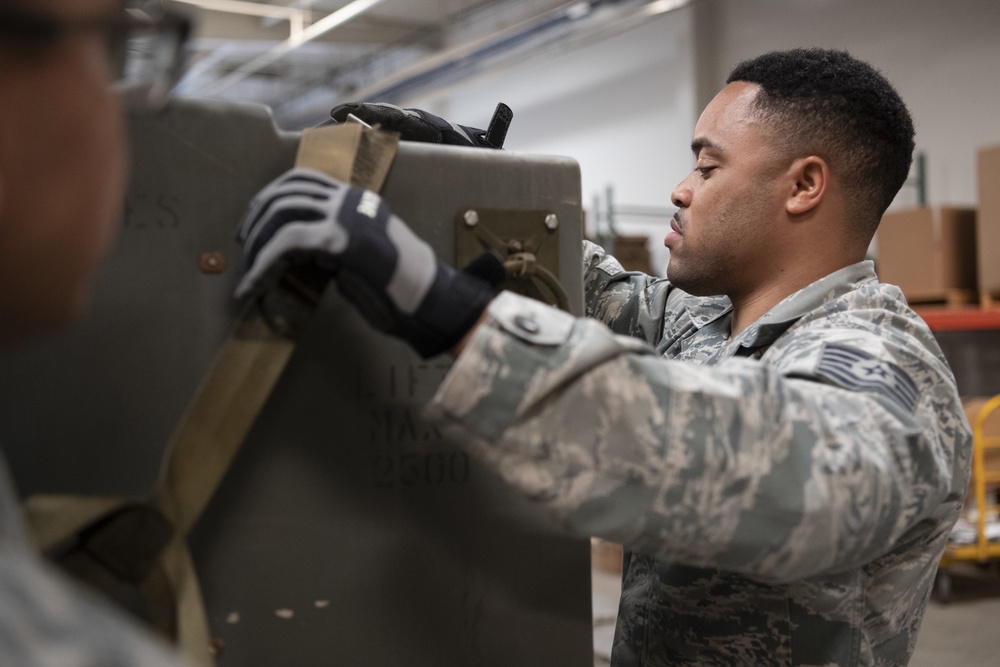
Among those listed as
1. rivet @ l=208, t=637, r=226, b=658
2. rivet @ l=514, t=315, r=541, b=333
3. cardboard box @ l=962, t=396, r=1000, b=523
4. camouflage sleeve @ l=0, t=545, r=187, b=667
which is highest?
camouflage sleeve @ l=0, t=545, r=187, b=667

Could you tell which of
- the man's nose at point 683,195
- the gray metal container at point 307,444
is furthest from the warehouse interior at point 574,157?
the man's nose at point 683,195

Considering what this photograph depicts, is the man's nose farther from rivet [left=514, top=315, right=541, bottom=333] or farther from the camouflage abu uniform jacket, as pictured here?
rivet [left=514, top=315, right=541, bottom=333]

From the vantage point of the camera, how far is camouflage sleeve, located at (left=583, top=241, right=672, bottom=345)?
1.48 meters

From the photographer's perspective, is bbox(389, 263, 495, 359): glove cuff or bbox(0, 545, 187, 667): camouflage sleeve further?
bbox(389, 263, 495, 359): glove cuff

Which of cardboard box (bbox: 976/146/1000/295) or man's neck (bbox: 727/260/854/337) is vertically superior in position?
man's neck (bbox: 727/260/854/337)

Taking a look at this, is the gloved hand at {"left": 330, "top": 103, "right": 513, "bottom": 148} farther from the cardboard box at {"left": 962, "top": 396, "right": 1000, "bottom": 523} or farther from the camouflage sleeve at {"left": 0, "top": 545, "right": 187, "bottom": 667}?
the cardboard box at {"left": 962, "top": 396, "right": 1000, "bottom": 523}

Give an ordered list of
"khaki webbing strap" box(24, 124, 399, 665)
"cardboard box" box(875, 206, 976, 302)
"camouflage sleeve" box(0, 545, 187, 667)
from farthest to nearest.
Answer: "cardboard box" box(875, 206, 976, 302)
"khaki webbing strap" box(24, 124, 399, 665)
"camouflage sleeve" box(0, 545, 187, 667)

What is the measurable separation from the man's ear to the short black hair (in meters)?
0.02

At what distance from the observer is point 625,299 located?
1.48m

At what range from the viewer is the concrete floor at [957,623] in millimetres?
2891

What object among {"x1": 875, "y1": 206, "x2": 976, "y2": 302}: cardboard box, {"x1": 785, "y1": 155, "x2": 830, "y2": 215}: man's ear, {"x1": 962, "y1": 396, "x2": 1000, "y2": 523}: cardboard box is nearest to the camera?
{"x1": 785, "y1": 155, "x2": 830, "y2": 215}: man's ear

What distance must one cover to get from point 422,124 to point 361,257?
0.32m

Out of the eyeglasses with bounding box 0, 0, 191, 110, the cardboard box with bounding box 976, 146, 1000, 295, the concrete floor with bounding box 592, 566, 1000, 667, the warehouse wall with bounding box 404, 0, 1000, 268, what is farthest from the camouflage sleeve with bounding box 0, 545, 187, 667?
the warehouse wall with bounding box 404, 0, 1000, 268

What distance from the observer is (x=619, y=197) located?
22.2ft
